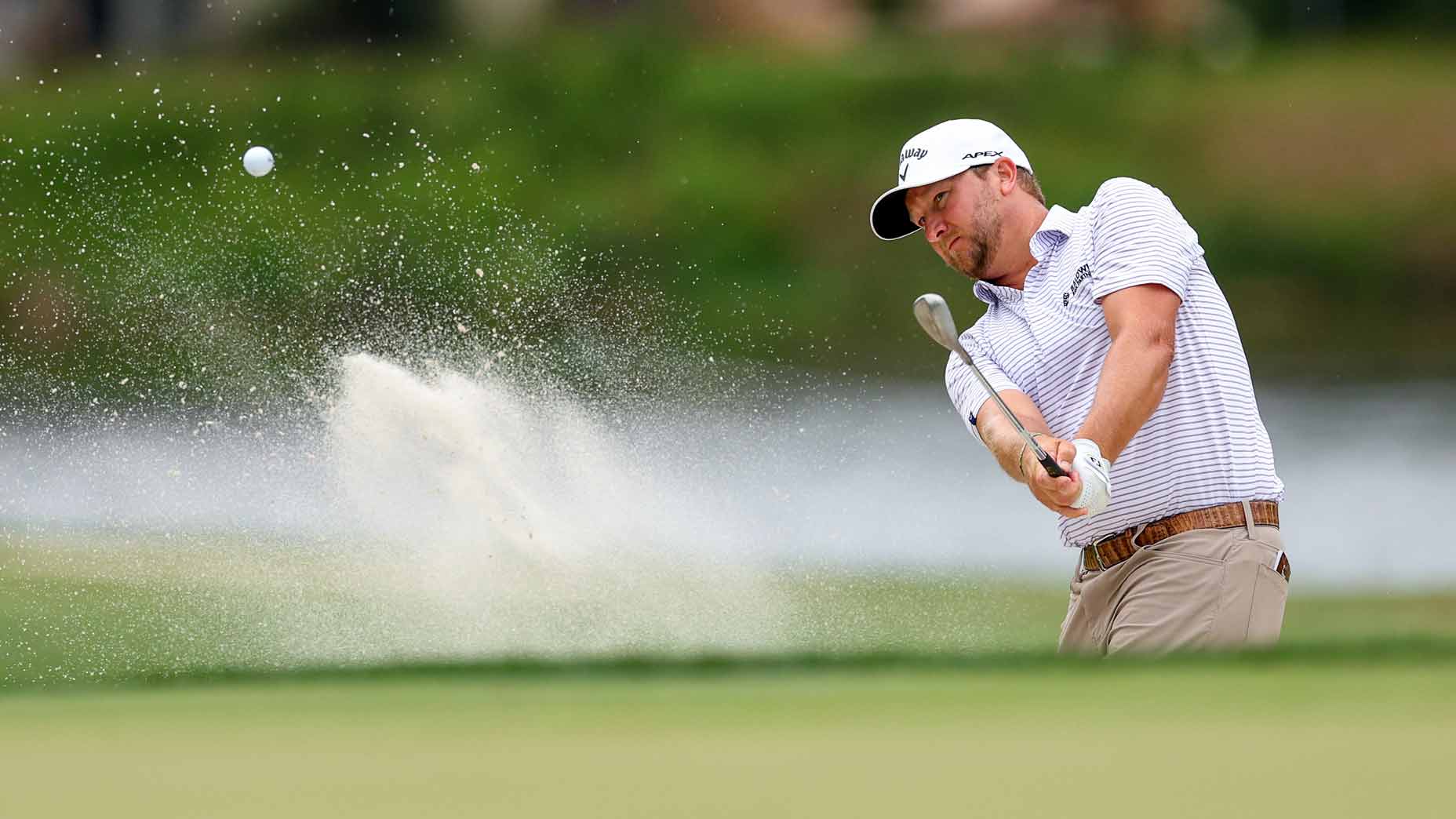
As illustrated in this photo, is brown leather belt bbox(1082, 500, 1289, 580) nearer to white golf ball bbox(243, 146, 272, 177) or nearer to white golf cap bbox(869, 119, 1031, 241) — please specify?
white golf cap bbox(869, 119, 1031, 241)

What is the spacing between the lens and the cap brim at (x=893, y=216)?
349 cm

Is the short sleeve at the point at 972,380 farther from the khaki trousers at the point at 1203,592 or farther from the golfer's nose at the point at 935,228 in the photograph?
the khaki trousers at the point at 1203,592

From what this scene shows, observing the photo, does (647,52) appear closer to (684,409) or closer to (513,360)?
(684,409)

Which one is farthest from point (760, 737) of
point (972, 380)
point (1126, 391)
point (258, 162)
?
point (258, 162)

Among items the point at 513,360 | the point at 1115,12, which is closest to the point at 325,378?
the point at 513,360

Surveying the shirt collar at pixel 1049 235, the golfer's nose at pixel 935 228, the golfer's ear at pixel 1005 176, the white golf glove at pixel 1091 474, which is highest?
the golfer's ear at pixel 1005 176

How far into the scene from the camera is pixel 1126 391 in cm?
304

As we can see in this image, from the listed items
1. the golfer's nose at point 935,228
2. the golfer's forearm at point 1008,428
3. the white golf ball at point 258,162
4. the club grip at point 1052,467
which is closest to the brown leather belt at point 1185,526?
the golfer's forearm at point 1008,428

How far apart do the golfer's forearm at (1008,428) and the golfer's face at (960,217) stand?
24 centimetres

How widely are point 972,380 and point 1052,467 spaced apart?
1.54 ft

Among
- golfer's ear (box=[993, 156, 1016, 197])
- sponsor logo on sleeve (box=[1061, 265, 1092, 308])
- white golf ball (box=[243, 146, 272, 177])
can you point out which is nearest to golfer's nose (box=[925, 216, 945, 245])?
golfer's ear (box=[993, 156, 1016, 197])

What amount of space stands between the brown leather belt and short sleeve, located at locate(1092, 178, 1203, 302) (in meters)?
0.31

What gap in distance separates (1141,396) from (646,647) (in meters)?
1.77

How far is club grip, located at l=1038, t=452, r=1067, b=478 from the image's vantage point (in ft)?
9.90
